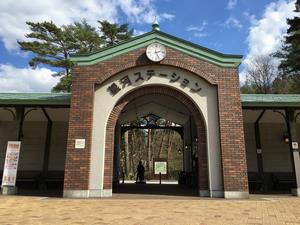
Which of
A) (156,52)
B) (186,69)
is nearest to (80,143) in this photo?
(156,52)

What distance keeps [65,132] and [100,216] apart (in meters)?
9.29

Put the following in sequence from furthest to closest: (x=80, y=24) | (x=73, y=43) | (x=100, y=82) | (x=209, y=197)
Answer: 1. (x=80, y=24)
2. (x=73, y=43)
3. (x=100, y=82)
4. (x=209, y=197)

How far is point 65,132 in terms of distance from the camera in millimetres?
14656

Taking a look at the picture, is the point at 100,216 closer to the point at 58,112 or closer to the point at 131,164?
the point at 58,112

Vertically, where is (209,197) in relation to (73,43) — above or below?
below

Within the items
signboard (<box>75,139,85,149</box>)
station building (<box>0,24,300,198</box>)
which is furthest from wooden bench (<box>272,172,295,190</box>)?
signboard (<box>75,139,85,149</box>)

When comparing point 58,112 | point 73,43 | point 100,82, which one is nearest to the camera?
point 100,82

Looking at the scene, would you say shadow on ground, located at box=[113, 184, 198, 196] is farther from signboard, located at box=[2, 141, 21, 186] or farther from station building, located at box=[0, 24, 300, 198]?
signboard, located at box=[2, 141, 21, 186]

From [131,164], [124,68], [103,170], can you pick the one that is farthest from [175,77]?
[131,164]

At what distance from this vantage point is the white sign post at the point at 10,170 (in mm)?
10516

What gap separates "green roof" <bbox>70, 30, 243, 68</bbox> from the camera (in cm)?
1064

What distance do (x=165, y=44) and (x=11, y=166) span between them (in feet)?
24.5

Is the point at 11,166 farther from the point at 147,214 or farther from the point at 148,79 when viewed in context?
the point at 147,214

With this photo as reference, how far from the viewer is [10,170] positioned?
34.9ft
